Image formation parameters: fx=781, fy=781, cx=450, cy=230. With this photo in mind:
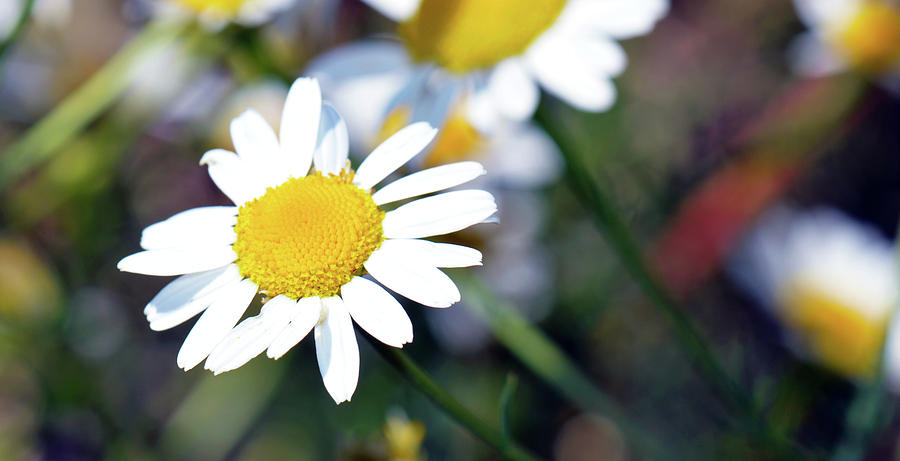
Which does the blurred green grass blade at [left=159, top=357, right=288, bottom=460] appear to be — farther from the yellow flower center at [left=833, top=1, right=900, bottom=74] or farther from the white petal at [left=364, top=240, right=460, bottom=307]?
the yellow flower center at [left=833, top=1, right=900, bottom=74]

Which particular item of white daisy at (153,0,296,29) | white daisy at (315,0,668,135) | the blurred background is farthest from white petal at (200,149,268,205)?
the blurred background

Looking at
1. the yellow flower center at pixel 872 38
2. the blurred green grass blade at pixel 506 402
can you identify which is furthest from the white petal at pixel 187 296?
the yellow flower center at pixel 872 38

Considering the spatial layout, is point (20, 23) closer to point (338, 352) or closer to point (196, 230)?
point (196, 230)

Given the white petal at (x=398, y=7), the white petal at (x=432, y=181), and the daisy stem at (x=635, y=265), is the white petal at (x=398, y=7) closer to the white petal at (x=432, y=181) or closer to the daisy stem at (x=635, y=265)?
the daisy stem at (x=635, y=265)

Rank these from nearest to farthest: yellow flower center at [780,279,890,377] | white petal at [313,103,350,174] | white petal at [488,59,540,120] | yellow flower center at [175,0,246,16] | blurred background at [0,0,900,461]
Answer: white petal at [313,103,350,174] → white petal at [488,59,540,120] → yellow flower center at [175,0,246,16] → yellow flower center at [780,279,890,377] → blurred background at [0,0,900,461]

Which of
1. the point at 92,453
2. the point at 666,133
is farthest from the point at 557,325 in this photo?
the point at 92,453

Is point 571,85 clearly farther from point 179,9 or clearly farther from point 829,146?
point 829,146

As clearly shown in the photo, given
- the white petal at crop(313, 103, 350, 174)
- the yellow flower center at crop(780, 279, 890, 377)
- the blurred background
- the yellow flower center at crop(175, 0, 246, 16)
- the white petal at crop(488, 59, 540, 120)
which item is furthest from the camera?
the blurred background
